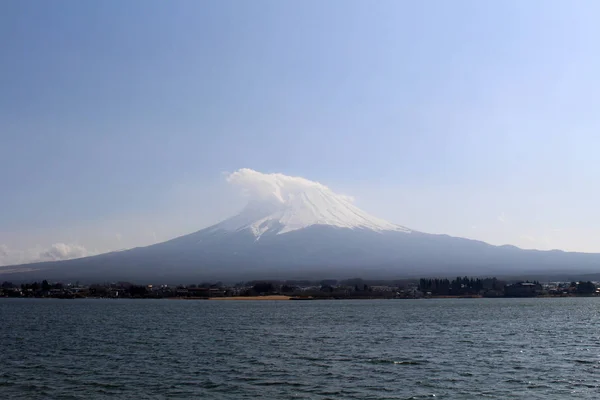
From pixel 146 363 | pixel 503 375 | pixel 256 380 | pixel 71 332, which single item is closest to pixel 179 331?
pixel 71 332

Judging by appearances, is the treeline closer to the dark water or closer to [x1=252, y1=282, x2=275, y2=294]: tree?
[x1=252, y1=282, x2=275, y2=294]: tree

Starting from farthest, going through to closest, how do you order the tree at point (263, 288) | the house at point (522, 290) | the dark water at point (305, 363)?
the tree at point (263, 288) → the house at point (522, 290) → the dark water at point (305, 363)

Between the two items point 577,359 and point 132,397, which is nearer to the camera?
point 132,397

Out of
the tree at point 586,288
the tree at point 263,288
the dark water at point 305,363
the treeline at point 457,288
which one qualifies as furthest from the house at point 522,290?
the dark water at point 305,363

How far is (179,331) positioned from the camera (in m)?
39.7

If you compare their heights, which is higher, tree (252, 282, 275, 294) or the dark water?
tree (252, 282, 275, 294)

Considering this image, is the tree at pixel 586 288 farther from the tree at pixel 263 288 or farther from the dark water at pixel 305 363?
the dark water at pixel 305 363

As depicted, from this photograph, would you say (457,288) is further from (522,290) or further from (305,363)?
(305,363)

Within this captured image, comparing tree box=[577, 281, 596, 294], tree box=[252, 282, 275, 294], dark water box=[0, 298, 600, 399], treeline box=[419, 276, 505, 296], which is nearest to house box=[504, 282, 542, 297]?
treeline box=[419, 276, 505, 296]

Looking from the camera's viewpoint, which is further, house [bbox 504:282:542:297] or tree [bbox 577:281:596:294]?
tree [bbox 577:281:596:294]

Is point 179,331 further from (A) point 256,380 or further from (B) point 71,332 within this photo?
(A) point 256,380

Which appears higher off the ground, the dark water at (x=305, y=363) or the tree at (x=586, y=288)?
the tree at (x=586, y=288)

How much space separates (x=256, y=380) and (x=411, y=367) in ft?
18.8

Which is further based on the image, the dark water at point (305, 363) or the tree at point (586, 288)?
the tree at point (586, 288)
